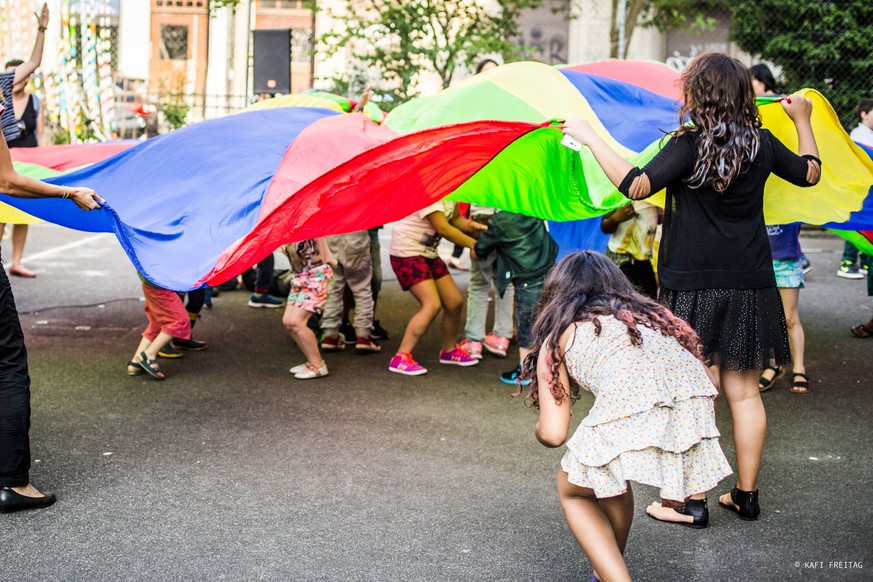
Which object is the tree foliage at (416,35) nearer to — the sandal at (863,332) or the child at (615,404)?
the sandal at (863,332)

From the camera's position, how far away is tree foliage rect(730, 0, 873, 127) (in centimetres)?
1443

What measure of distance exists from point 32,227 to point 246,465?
36.1 ft

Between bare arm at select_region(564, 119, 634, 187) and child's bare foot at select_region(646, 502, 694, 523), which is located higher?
bare arm at select_region(564, 119, 634, 187)

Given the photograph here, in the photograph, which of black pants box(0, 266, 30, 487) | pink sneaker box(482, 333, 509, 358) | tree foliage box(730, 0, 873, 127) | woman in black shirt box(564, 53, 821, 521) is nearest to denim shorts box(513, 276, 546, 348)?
pink sneaker box(482, 333, 509, 358)

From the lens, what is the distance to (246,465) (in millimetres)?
4938

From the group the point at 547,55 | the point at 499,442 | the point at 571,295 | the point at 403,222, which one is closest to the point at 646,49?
the point at 547,55

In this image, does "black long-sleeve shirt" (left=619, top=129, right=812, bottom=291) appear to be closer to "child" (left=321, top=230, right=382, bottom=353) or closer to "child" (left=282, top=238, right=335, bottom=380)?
"child" (left=282, top=238, right=335, bottom=380)

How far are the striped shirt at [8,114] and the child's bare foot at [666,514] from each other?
4266mm

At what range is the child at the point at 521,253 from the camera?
256 inches

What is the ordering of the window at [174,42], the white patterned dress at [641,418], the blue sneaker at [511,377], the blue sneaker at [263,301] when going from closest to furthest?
the white patterned dress at [641,418] < the blue sneaker at [511,377] < the blue sneaker at [263,301] < the window at [174,42]

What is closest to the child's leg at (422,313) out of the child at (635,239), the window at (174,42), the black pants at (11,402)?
the child at (635,239)

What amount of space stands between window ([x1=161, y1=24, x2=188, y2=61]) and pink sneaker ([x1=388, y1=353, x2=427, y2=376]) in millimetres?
26926

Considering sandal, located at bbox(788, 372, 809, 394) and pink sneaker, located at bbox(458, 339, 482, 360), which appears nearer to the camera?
sandal, located at bbox(788, 372, 809, 394)

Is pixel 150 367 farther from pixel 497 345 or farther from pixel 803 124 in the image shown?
pixel 803 124
